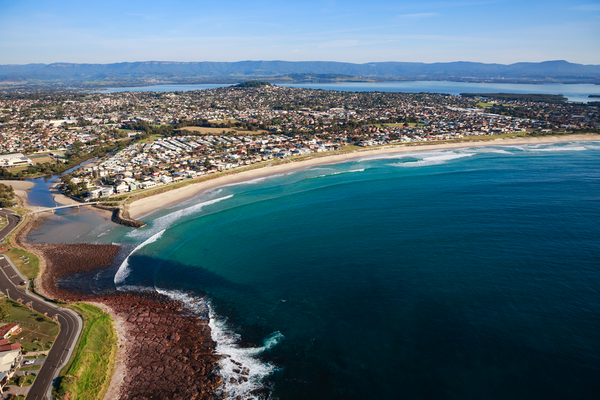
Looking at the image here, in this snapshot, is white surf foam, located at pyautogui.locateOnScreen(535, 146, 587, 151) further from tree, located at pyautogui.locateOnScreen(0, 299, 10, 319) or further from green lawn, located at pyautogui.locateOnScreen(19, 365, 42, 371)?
tree, located at pyautogui.locateOnScreen(0, 299, 10, 319)

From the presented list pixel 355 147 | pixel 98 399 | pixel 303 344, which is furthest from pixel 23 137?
pixel 303 344

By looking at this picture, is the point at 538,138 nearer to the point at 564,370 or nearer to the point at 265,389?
→ the point at 564,370

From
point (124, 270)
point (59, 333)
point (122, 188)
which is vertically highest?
point (122, 188)

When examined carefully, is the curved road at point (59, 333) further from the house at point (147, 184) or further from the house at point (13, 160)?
the house at point (13, 160)

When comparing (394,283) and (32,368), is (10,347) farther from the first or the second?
(394,283)

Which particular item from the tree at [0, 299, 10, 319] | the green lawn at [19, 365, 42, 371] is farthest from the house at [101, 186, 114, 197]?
the green lawn at [19, 365, 42, 371]

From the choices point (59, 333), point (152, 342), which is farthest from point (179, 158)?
point (152, 342)

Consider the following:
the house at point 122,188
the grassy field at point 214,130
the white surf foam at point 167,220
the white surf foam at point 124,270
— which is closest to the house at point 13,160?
the house at point 122,188
